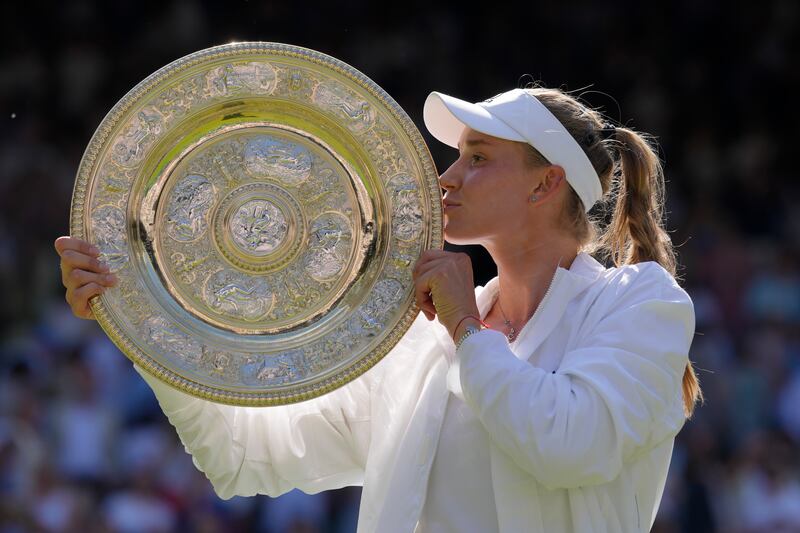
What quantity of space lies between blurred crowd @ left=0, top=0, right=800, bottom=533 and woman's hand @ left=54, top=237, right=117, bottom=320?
11.0ft

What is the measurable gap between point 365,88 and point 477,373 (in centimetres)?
59

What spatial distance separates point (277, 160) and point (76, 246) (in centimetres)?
42

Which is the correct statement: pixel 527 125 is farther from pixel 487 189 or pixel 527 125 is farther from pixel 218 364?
pixel 218 364

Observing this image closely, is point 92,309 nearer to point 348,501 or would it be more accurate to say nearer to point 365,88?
point 365,88

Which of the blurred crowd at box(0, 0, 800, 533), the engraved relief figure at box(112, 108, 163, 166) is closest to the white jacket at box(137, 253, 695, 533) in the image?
the engraved relief figure at box(112, 108, 163, 166)

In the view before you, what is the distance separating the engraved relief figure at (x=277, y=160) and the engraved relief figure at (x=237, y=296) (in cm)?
21

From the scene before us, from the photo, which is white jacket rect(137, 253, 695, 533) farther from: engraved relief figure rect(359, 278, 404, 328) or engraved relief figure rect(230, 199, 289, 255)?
engraved relief figure rect(230, 199, 289, 255)

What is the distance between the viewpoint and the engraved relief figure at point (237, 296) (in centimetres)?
246

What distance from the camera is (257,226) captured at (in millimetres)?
2465

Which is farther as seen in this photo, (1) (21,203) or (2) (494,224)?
(1) (21,203)

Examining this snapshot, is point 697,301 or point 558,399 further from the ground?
point 558,399

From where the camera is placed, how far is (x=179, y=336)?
2.39m

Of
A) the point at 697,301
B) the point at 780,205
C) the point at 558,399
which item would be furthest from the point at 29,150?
the point at 558,399

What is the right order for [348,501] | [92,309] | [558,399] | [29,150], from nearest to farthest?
1. [558,399]
2. [92,309]
3. [348,501]
4. [29,150]
